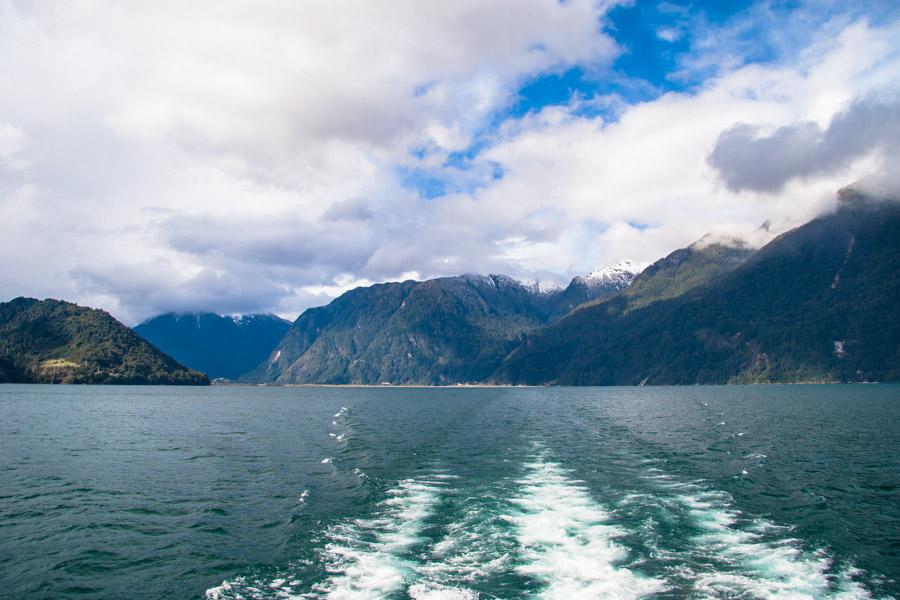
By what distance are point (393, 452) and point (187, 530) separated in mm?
35543

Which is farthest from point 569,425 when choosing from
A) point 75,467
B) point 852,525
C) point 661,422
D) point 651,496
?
point 75,467

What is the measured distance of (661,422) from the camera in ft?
355

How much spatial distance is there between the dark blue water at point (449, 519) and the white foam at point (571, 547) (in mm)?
136

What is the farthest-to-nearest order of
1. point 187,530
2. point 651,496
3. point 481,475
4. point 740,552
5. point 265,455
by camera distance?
point 265,455
point 481,475
point 651,496
point 187,530
point 740,552

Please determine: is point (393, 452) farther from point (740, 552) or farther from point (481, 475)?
point (740, 552)

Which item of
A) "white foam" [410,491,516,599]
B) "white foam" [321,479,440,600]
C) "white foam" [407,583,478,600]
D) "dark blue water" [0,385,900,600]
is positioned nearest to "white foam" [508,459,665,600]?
"dark blue water" [0,385,900,600]

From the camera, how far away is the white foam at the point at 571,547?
25.2m

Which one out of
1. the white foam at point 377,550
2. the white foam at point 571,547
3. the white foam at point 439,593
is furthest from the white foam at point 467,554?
the white foam at point 377,550

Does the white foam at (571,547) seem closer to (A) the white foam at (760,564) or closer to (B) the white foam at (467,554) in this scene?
(B) the white foam at (467,554)

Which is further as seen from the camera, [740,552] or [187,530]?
[187,530]

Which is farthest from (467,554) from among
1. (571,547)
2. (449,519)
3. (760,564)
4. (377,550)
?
(760,564)

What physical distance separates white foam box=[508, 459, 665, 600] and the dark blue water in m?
0.14

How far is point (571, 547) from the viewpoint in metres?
30.8

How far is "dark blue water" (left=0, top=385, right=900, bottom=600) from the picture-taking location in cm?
2623
